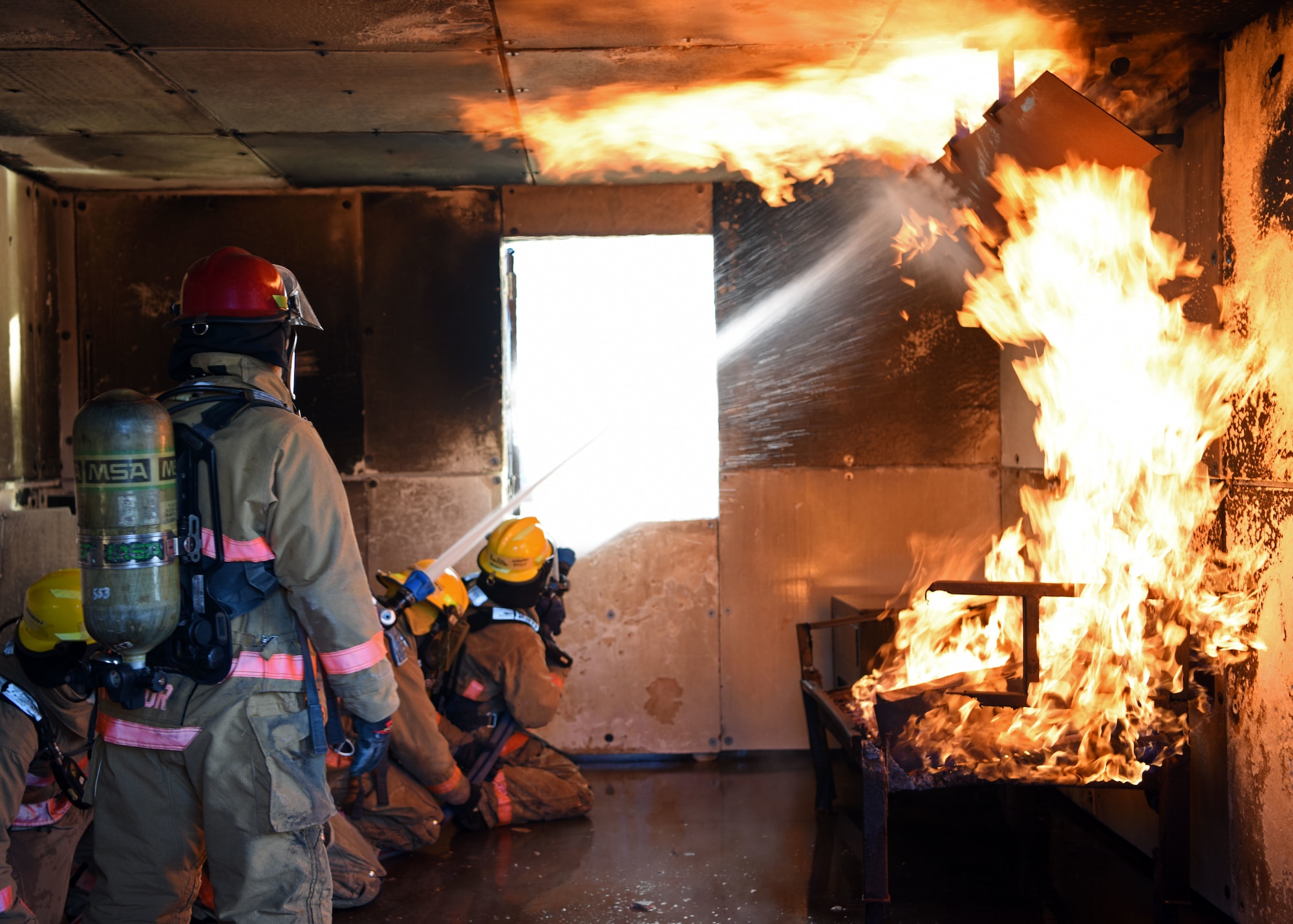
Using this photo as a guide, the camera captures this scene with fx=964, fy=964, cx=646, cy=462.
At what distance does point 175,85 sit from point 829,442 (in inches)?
151

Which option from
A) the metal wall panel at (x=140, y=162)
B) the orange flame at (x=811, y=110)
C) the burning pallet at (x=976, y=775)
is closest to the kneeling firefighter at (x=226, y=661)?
the burning pallet at (x=976, y=775)

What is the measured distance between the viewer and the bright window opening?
5859mm

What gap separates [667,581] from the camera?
5820 mm

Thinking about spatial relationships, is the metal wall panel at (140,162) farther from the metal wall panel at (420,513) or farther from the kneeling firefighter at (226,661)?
the kneeling firefighter at (226,661)

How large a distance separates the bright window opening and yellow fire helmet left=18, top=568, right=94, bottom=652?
118 inches

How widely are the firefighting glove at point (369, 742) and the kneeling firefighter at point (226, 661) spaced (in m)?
0.03

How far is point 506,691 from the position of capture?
4715 mm

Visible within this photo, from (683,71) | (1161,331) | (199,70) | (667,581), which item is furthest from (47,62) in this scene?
(1161,331)

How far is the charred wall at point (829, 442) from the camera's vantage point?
5777mm

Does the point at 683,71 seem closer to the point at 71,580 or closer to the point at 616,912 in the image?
the point at 71,580

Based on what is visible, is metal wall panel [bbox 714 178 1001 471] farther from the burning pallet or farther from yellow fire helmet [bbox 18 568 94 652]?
yellow fire helmet [bbox 18 568 94 652]

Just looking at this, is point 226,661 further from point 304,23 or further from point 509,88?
point 509,88

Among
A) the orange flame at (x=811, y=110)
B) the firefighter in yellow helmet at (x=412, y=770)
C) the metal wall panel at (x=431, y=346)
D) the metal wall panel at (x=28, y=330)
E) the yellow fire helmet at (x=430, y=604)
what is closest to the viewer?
the orange flame at (x=811, y=110)

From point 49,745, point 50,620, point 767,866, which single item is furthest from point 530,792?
point 50,620
